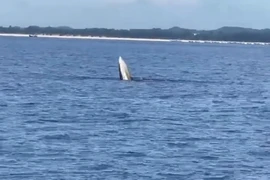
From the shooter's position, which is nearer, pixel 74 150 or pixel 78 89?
pixel 74 150

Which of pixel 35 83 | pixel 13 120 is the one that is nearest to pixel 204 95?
pixel 35 83

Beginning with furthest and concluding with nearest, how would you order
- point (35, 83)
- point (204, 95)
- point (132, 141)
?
point (35, 83) < point (204, 95) < point (132, 141)

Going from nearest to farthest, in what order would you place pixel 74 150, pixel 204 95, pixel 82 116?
pixel 74 150
pixel 82 116
pixel 204 95

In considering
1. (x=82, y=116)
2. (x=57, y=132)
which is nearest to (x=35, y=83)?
(x=82, y=116)

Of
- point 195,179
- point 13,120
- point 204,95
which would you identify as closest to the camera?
point 195,179

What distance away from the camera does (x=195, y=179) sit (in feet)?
96.1

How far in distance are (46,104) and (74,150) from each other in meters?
17.9

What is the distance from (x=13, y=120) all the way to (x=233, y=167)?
547 inches

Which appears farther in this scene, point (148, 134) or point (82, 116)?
point (82, 116)

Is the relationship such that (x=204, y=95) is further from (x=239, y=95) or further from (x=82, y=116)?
(x=82, y=116)

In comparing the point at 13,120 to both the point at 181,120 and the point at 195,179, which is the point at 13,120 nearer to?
the point at 181,120

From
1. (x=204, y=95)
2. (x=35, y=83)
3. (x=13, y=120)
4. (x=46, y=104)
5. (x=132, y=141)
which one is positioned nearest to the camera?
(x=132, y=141)

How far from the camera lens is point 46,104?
168 feet

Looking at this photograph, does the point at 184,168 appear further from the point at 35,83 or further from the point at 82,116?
the point at 35,83
